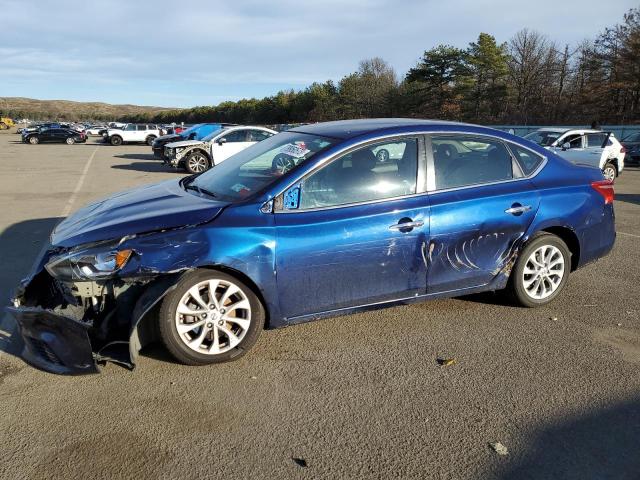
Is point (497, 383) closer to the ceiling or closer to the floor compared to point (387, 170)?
closer to the floor

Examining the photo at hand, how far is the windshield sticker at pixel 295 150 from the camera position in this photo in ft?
13.4

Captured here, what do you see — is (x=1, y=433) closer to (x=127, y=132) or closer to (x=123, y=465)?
(x=123, y=465)

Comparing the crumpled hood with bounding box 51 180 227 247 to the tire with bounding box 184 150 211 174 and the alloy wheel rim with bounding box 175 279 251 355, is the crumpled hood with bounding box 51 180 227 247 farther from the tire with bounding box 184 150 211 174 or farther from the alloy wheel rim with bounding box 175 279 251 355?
the tire with bounding box 184 150 211 174

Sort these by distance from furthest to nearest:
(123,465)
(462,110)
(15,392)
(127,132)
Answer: (462,110) → (127,132) → (15,392) → (123,465)

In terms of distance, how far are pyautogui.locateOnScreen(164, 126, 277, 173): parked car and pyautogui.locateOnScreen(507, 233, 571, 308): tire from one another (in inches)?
535

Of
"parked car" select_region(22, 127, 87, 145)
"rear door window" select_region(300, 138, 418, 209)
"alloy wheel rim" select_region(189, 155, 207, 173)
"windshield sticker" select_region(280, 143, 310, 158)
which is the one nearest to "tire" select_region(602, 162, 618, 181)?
"alloy wheel rim" select_region(189, 155, 207, 173)

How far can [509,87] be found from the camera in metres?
50.2

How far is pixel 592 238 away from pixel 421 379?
2.46 meters

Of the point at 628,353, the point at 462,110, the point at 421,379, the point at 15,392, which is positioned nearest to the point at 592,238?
the point at 628,353

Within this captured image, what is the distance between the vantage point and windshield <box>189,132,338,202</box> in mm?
3961

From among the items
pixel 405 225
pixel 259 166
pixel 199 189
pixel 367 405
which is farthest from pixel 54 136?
pixel 367 405

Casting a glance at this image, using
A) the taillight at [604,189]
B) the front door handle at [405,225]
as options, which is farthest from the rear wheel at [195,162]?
the front door handle at [405,225]

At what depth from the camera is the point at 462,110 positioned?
5288 cm

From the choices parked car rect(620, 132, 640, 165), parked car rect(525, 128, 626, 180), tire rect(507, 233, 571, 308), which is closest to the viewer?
tire rect(507, 233, 571, 308)
